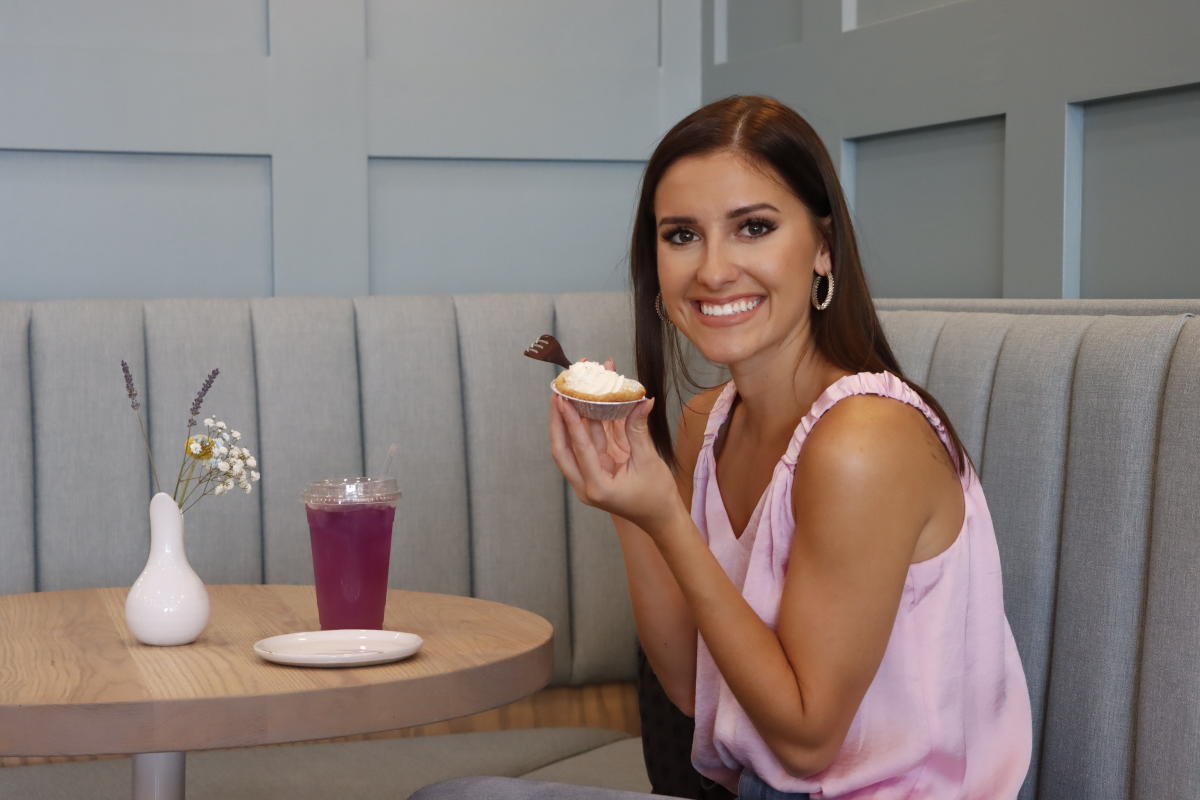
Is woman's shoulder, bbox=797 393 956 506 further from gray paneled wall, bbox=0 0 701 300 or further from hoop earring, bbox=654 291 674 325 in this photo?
gray paneled wall, bbox=0 0 701 300

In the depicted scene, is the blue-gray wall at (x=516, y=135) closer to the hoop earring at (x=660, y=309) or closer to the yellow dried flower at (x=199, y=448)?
the hoop earring at (x=660, y=309)

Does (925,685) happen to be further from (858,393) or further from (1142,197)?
(1142,197)

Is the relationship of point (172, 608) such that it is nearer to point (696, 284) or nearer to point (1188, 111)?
point (696, 284)

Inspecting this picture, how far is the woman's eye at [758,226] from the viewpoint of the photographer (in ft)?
4.31

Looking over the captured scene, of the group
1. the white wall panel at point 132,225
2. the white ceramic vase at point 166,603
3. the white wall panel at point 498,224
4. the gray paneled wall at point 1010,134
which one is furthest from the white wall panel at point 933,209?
the white ceramic vase at point 166,603

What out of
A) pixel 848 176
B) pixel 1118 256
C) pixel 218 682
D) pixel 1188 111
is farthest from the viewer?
pixel 848 176

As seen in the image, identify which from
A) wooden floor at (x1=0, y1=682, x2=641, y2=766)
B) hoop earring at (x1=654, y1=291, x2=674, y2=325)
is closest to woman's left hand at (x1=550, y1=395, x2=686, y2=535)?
hoop earring at (x1=654, y1=291, x2=674, y2=325)

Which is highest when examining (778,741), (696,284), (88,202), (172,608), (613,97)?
(613,97)

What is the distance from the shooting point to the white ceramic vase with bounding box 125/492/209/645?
125cm

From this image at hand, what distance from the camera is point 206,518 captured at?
2039 millimetres

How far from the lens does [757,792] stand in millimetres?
1295

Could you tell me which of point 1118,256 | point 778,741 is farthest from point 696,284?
point 1118,256

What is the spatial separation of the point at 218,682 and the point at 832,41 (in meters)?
1.56

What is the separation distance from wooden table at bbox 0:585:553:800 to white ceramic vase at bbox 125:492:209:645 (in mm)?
17
